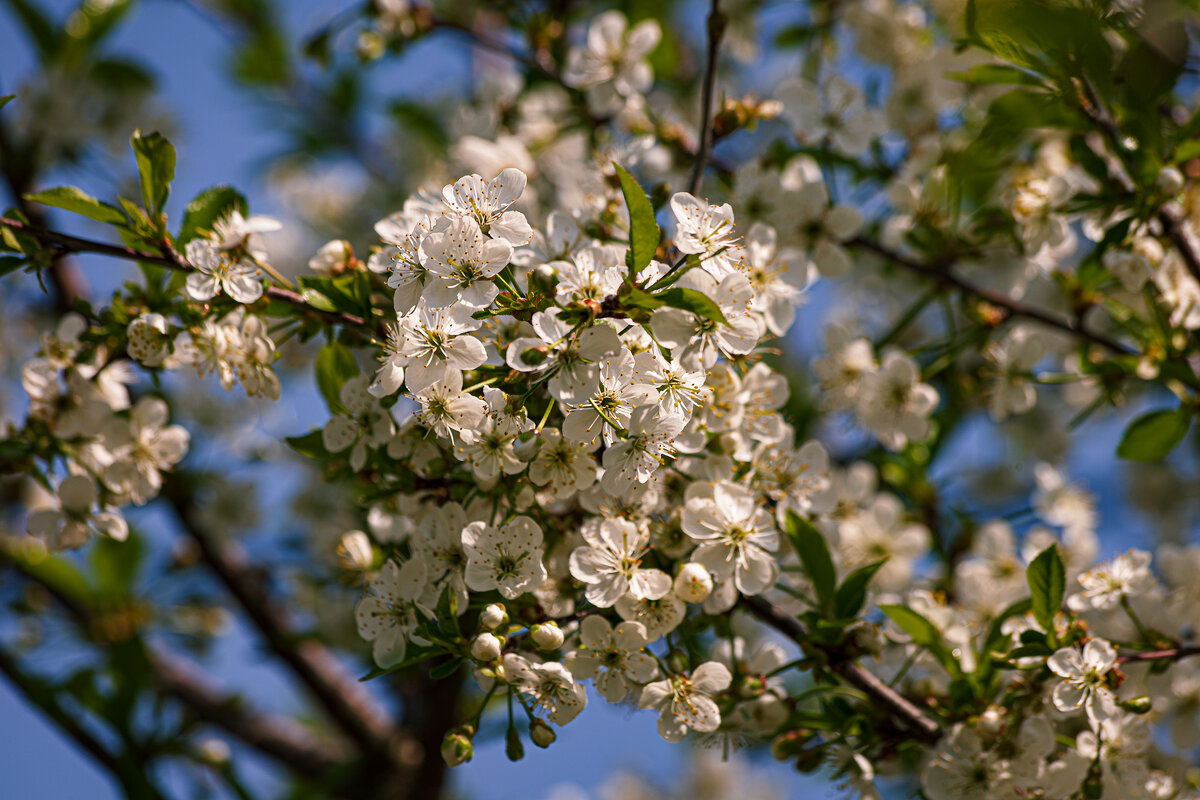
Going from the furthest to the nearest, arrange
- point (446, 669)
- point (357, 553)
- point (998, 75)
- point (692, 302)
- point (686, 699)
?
point (998, 75) → point (357, 553) → point (686, 699) → point (446, 669) → point (692, 302)

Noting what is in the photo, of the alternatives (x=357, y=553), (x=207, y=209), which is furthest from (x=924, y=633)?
(x=207, y=209)

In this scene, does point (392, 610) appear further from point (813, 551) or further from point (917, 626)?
point (917, 626)

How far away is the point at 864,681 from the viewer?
162cm

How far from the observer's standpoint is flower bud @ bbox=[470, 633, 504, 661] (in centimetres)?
133

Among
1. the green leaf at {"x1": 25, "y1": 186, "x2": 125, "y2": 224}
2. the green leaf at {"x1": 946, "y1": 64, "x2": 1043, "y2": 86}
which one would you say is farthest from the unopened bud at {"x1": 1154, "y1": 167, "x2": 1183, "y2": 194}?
the green leaf at {"x1": 25, "y1": 186, "x2": 125, "y2": 224}

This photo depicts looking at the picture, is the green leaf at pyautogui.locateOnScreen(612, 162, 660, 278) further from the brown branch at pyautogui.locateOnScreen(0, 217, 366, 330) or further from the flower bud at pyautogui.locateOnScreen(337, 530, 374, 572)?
the flower bud at pyautogui.locateOnScreen(337, 530, 374, 572)

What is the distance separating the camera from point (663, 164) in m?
2.33

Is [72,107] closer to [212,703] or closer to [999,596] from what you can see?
[212,703]

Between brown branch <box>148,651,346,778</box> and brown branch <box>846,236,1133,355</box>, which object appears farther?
brown branch <box>148,651,346,778</box>

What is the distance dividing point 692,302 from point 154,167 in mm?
1011

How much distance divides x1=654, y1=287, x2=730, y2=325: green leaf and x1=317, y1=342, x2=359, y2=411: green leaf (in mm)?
641

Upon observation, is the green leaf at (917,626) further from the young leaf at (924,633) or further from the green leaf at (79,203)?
the green leaf at (79,203)

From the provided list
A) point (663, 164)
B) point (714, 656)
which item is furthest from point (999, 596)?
point (663, 164)

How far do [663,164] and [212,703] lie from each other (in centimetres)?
269
